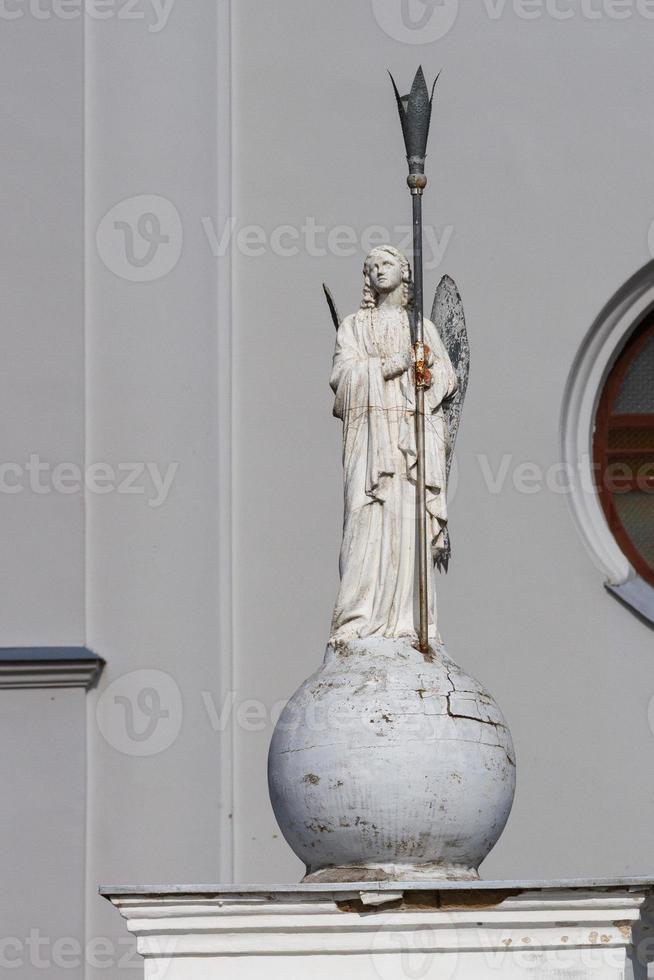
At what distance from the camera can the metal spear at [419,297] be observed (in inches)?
326

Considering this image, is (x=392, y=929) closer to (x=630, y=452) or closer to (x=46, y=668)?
(x=46, y=668)

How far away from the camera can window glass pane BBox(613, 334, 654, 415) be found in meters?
12.0

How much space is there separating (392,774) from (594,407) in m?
4.50

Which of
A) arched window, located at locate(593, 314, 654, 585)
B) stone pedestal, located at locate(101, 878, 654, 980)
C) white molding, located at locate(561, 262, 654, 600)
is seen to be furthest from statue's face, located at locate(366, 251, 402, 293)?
arched window, located at locate(593, 314, 654, 585)

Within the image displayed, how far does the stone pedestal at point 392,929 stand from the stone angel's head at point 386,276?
7.71 ft

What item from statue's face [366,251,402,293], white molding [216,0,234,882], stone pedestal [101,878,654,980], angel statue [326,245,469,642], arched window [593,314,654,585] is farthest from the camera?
arched window [593,314,654,585]

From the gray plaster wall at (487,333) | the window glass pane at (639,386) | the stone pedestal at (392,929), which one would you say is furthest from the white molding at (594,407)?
the stone pedestal at (392,929)

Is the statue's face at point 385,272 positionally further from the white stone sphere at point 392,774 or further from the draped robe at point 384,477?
the white stone sphere at point 392,774

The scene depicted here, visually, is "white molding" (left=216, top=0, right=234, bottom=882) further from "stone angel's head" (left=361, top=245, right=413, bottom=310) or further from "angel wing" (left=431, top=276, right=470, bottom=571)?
"stone angel's head" (left=361, top=245, right=413, bottom=310)

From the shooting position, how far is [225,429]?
1152 cm

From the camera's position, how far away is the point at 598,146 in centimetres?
1188

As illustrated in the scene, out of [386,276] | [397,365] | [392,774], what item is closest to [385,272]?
[386,276]

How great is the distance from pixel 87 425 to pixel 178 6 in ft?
7.45

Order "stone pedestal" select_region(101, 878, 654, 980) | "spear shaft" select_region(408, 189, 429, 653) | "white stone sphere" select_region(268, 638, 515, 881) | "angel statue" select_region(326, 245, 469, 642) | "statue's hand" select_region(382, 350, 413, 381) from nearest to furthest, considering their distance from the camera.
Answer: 1. "stone pedestal" select_region(101, 878, 654, 980)
2. "white stone sphere" select_region(268, 638, 515, 881)
3. "spear shaft" select_region(408, 189, 429, 653)
4. "angel statue" select_region(326, 245, 469, 642)
5. "statue's hand" select_region(382, 350, 413, 381)
